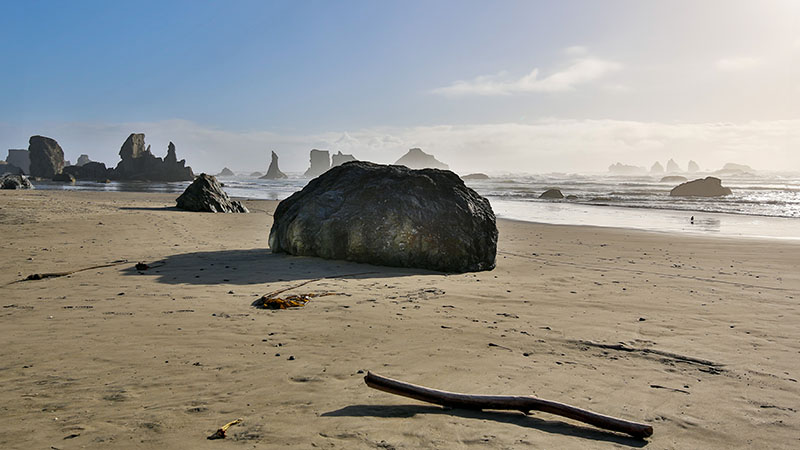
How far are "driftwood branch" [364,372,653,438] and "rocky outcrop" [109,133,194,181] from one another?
101523mm

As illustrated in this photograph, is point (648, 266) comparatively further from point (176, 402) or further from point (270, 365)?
point (176, 402)

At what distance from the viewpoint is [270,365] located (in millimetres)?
3854

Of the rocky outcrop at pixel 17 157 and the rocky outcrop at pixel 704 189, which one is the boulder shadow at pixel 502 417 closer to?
the rocky outcrop at pixel 704 189

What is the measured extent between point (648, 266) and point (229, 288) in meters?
7.53

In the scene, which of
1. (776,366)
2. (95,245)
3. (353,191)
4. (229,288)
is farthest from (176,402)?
(95,245)

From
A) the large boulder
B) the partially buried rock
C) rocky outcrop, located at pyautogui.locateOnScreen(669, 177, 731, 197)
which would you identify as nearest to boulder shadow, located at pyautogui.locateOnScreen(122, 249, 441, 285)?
the large boulder

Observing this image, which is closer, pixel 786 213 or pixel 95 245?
pixel 95 245

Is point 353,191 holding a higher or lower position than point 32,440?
higher

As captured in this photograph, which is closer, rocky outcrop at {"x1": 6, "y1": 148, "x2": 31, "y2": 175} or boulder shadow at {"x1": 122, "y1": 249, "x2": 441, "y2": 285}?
boulder shadow at {"x1": 122, "y1": 249, "x2": 441, "y2": 285}

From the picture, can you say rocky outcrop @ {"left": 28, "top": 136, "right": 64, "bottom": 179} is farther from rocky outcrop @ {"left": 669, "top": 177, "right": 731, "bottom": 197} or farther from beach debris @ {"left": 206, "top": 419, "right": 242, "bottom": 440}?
beach debris @ {"left": 206, "top": 419, "right": 242, "bottom": 440}

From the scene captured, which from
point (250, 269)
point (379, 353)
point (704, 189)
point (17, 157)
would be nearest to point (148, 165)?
point (704, 189)

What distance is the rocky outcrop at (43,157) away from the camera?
319ft

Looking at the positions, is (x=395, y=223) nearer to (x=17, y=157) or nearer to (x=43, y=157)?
(x=43, y=157)

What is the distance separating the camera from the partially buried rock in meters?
18.6
